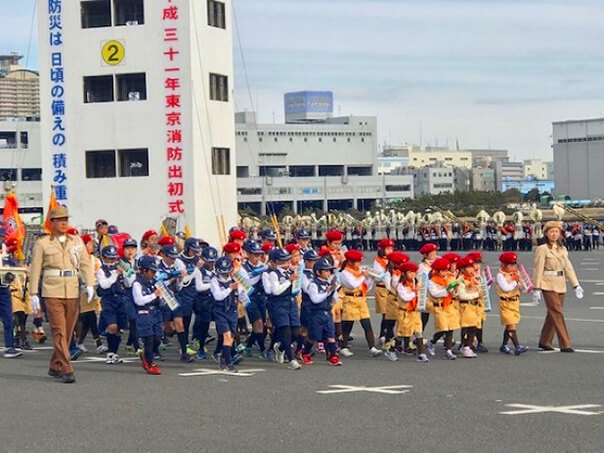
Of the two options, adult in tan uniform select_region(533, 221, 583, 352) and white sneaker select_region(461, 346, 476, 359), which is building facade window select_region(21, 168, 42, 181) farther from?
white sneaker select_region(461, 346, 476, 359)

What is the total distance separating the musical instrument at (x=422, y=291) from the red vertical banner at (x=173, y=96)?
22204 mm

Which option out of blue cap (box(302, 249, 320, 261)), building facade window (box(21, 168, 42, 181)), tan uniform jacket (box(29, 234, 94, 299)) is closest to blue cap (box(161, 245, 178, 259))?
blue cap (box(302, 249, 320, 261))

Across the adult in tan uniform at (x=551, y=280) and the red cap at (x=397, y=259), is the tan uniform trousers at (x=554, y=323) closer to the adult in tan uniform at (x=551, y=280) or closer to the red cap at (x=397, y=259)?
the adult in tan uniform at (x=551, y=280)

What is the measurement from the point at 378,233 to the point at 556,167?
170 feet

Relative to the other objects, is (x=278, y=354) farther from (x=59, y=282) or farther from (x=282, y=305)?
(x=59, y=282)

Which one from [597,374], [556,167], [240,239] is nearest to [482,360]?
[597,374]

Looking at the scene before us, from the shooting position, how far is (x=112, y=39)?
121 ft

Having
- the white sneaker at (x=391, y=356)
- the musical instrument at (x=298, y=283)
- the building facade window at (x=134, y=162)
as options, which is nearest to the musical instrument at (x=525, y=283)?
the white sneaker at (x=391, y=356)

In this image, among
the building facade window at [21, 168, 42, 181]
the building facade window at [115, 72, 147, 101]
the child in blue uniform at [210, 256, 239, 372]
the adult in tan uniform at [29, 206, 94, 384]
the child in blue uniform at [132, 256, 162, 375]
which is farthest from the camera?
the building facade window at [21, 168, 42, 181]

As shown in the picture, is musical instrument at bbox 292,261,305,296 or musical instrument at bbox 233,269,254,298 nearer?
musical instrument at bbox 233,269,254,298

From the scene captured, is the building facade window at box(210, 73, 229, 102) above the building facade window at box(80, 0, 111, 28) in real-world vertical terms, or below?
below

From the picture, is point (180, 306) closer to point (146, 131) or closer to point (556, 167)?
point (146, 131)

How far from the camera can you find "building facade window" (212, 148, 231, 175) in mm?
38219

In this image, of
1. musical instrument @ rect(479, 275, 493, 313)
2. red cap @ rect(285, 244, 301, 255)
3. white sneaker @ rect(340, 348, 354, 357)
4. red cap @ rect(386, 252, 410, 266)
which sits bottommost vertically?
white sneaker @ rect(340, 348, 354, 357)
